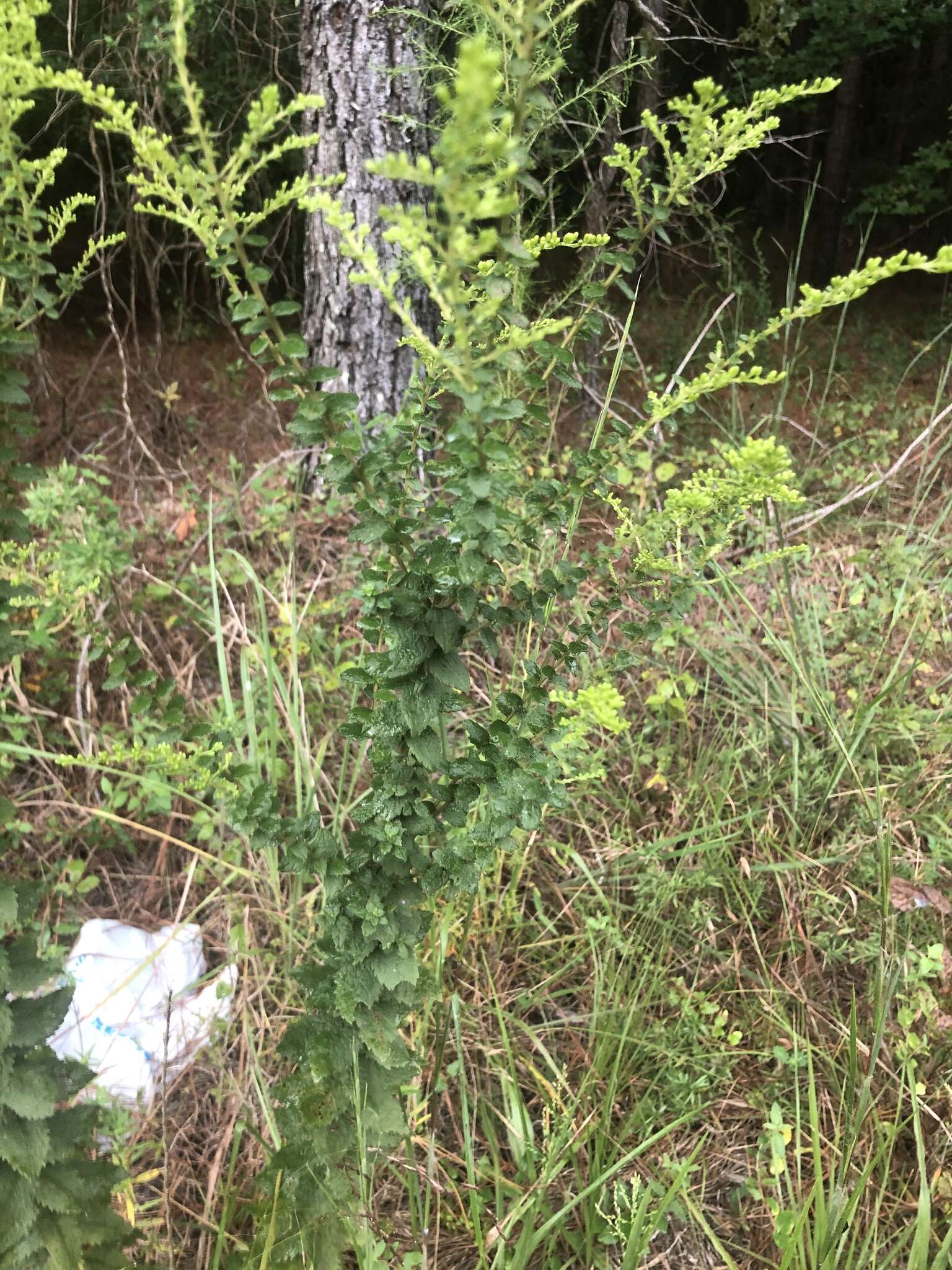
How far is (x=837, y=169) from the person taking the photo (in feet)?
16.6

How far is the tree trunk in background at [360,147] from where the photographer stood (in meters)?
2.09

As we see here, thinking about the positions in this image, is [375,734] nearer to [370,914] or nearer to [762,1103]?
[370,914]

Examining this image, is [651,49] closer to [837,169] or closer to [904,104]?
[837,169]

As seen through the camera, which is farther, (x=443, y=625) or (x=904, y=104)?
(x=904, y=104)

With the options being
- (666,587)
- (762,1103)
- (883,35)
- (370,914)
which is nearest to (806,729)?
(762,1103)

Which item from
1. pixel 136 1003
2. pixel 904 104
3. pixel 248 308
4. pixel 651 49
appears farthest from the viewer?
pixel 904 104

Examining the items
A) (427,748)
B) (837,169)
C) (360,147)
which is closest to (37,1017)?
(427,748)

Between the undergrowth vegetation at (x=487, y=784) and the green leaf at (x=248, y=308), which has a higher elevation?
the green leaf at (x=248, y=308)

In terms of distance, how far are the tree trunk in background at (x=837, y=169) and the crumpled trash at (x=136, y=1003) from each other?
17.4ft

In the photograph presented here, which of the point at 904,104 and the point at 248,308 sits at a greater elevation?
the point at 904,104

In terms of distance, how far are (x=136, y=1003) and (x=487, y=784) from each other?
3.87 ft

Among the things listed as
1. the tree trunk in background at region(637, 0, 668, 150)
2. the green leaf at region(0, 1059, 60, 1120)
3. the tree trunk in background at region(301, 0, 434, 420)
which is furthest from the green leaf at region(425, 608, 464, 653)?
the tree trunk in background at region(637, 0, 668, 150)

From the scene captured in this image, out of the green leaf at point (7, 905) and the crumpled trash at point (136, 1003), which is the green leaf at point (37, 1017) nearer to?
the green leaf at point (7, 905)

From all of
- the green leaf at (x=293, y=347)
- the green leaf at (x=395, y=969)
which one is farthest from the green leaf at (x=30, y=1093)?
the green leaf at (x=293, y=347)
